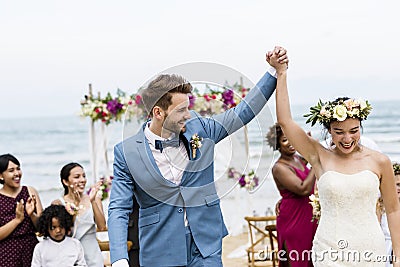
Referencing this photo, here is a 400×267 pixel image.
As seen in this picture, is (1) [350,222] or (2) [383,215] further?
(2) [383,215]

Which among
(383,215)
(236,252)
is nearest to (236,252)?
(236,252)

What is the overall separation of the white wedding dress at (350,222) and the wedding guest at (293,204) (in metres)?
1.91

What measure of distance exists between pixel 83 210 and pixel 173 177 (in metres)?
2.35

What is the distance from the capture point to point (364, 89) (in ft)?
79.1

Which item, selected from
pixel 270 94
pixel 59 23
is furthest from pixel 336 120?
pixel 59 23

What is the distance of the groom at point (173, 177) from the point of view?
3.46 metres

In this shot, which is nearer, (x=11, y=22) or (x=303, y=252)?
(x=303, y=252)

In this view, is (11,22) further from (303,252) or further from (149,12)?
(303,252)

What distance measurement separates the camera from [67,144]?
1109 inches

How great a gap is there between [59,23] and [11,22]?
5.55 feet

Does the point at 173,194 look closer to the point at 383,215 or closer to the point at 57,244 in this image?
the point at 383,215

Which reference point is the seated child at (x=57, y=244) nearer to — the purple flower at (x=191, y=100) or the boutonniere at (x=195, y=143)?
the purple flower at (x=191, y=100)

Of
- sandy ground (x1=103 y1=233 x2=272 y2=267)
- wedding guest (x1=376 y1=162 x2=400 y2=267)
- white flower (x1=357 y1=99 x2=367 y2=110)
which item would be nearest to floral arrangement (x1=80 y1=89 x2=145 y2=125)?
sandy ground (x1=103 y1=233 x2=272 y2=267)

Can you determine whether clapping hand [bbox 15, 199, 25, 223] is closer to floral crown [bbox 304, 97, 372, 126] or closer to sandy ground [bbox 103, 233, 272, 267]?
floral crown [bbox 304, 97, 372, 126]
